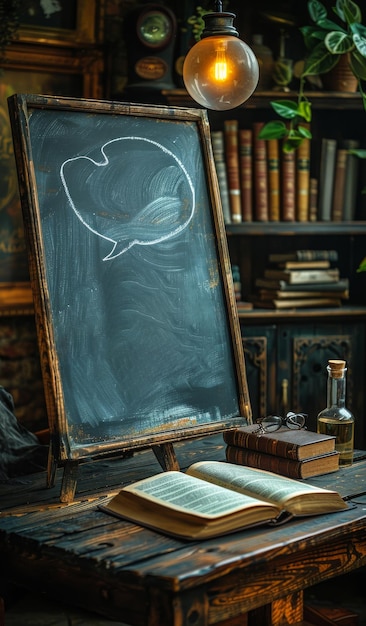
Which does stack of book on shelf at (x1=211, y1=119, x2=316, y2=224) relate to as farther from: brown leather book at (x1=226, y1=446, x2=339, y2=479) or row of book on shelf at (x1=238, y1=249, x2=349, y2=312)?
brown leather book at (x1=226, y1=446, x2=339, y2=479)

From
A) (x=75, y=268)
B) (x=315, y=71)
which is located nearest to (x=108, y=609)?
(x=75, y=268)

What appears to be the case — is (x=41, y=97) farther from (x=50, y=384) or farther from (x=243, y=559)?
(x=243, y=559)

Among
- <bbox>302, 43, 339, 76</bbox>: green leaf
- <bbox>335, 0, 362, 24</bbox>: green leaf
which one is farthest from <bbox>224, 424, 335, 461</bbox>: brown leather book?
<bbox>335, 0, 362, 24</bbox>: green leaf

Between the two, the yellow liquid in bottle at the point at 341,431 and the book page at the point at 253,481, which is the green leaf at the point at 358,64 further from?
the book page at the point at 253,481

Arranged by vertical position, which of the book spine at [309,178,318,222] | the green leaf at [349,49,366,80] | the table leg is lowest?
the table leg

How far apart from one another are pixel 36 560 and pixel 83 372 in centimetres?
45

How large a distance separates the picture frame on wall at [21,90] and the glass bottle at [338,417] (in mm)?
1824

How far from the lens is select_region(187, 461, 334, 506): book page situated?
1.84 m

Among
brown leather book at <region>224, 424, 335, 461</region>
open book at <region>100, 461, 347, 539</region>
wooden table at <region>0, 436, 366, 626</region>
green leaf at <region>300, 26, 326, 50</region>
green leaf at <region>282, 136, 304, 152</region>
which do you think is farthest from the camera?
green leaf at <region>282, 136, 304, 152</region>

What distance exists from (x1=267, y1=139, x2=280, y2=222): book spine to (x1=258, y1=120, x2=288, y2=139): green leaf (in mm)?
187

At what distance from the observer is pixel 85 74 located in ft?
12.6

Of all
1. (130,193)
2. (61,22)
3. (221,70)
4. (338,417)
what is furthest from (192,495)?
(61,22)

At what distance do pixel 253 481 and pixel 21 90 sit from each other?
2.39 meters

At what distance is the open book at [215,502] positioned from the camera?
5.60ft
